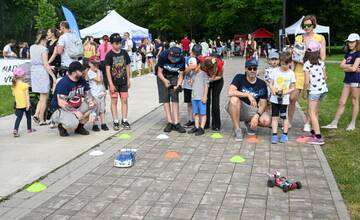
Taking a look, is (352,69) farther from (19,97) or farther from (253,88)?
(19,97)

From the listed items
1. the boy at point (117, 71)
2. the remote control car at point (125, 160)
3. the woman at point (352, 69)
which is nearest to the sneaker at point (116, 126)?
the boy at point (117, 71)

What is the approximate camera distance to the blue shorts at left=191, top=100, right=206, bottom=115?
852 cm

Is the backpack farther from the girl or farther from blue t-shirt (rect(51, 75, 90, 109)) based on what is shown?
the girl

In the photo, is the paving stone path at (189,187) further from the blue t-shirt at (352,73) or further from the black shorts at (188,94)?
the blue t-shirt at (352,73)

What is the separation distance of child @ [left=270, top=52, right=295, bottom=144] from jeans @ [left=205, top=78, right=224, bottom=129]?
1105mm

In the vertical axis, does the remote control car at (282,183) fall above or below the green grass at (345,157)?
above

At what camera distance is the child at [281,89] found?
26.0ft

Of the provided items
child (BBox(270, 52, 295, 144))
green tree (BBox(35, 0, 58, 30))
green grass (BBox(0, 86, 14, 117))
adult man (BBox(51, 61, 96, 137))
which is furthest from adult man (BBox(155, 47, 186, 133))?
green tree (BBox(35, 0, 58, 30))

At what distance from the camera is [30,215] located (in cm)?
480

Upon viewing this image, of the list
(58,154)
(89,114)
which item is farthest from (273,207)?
(89,114)

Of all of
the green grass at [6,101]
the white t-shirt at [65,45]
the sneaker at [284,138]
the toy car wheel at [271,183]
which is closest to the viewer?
the toy car wheel at [271,183]

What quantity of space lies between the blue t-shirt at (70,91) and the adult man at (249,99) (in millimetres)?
2689

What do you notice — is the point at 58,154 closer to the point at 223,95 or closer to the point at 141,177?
the point at 141,177

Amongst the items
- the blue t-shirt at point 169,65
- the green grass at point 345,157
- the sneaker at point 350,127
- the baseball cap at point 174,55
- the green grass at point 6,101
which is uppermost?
the baseball cap at point 174,55
